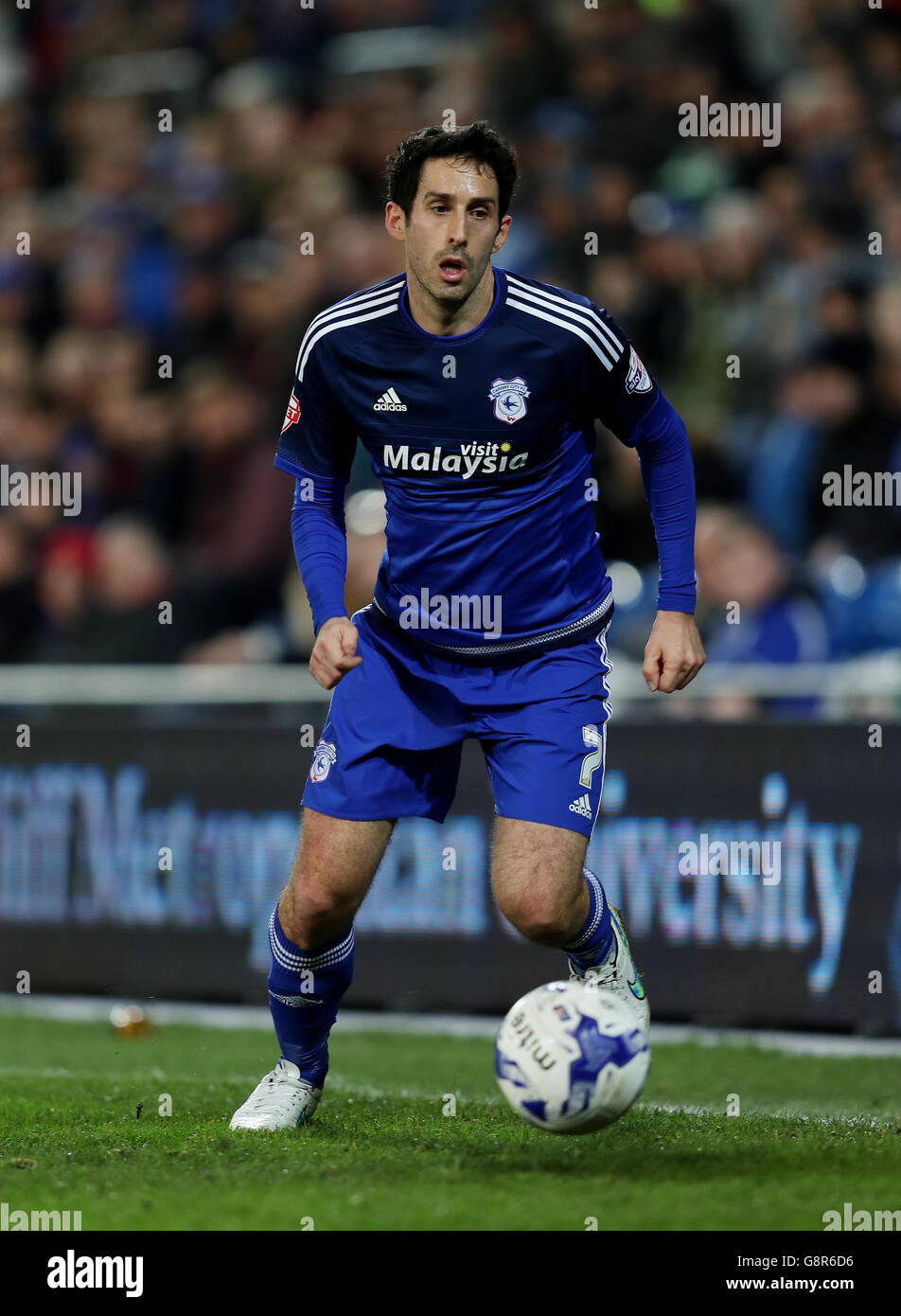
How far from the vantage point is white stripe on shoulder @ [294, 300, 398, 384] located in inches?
207

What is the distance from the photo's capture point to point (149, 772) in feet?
31.0

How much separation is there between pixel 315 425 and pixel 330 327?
0.28 metres

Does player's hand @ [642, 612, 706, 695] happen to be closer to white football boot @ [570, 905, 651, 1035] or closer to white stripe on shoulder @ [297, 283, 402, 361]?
white football boot @ [570, 905, 651, 1035]

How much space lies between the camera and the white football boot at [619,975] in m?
5.50

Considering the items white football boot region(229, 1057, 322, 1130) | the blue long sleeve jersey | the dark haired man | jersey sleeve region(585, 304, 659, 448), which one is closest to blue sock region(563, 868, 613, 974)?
the dark haired man

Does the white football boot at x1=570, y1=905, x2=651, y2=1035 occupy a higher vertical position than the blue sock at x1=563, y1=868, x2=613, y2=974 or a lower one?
lower

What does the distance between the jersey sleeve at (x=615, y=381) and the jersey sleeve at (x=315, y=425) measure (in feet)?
2.29

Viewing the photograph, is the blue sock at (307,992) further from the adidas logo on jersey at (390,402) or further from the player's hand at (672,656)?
the adidas logo on jersey at (390,402)

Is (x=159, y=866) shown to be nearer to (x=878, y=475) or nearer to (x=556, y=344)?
(x=878, y=475)

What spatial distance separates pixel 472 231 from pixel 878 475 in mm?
4593

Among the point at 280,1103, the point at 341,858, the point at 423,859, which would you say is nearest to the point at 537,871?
the point at 341,858

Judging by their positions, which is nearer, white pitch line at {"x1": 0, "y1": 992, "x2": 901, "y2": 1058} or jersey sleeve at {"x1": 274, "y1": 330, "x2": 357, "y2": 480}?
jersey sleeve at {"x1": 274, "y1": 330, "x2": 357, "y2": 480}

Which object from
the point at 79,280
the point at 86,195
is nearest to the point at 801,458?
the point at 79,280

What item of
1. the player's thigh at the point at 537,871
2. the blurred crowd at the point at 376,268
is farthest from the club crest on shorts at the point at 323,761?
the blurred crowd at the point at 376,268
